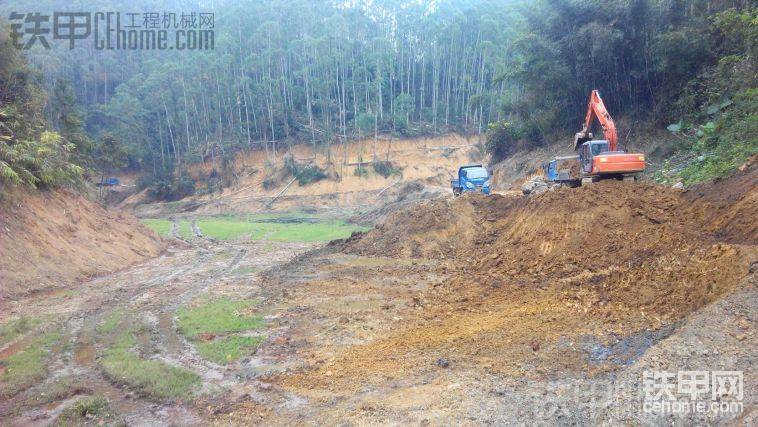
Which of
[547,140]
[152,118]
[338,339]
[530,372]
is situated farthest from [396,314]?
[152,118]

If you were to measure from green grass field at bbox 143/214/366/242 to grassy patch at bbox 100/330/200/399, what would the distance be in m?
17.9

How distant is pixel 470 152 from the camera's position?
57.5 meters

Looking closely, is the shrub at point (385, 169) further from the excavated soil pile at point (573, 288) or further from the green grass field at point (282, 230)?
the excavated soil pile at point (573, 288)

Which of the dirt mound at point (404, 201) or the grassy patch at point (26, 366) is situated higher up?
the grassy patch at point (26, 366)

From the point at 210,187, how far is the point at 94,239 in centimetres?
3746

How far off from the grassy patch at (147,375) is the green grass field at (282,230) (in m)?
17.9

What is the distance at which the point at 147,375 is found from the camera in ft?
25.1

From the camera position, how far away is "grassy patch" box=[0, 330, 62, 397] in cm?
736

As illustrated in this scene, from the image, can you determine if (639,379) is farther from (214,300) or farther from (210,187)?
(210,187)

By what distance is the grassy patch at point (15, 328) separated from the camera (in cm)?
1001

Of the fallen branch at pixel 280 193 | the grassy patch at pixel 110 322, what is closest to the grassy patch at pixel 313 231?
the fallen branch at pixel 280 193

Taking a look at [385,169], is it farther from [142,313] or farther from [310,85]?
[142,313]

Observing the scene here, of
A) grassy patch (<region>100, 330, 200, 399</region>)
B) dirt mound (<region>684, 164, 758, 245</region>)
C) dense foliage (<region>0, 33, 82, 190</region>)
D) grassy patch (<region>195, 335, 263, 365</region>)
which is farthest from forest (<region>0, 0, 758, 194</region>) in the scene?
grassy patch (<region>195, 335, 263, 365</region>)

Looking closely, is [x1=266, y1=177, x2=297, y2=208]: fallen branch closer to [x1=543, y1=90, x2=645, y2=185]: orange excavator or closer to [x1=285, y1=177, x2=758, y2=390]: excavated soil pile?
[x1=543, y1=90, x2=645, y2=185]: orange excavator
